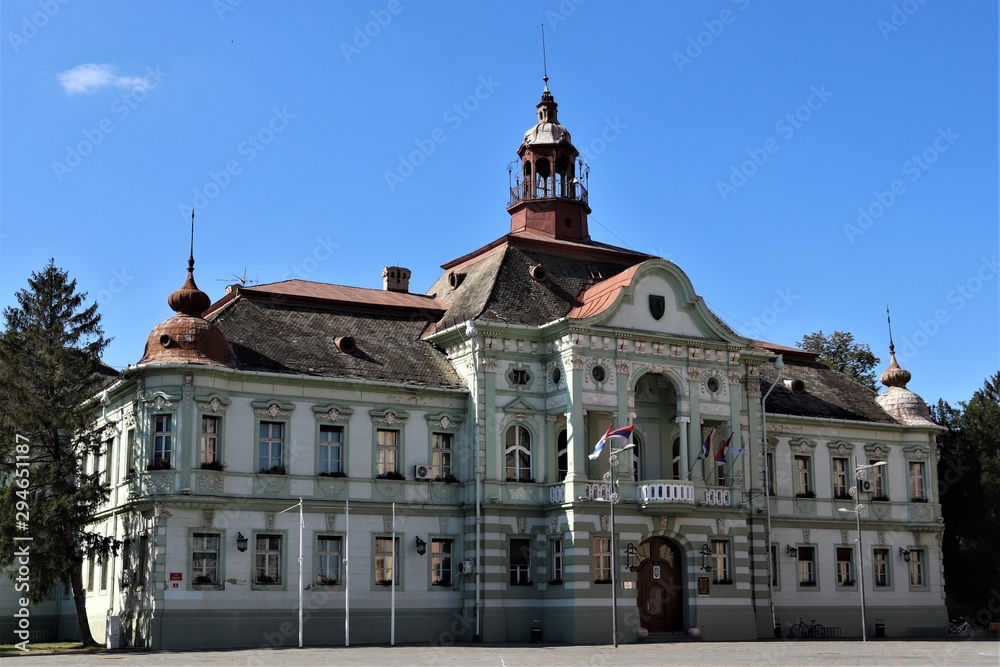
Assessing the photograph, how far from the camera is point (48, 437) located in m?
40.7

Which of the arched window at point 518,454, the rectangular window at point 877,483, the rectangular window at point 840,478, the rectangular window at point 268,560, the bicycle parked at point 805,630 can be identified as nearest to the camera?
the rectangular window at point 268,560

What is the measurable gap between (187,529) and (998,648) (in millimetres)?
25784

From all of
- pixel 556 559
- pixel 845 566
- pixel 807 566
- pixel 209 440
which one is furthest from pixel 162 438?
pixel 845 566

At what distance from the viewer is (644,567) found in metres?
44.1

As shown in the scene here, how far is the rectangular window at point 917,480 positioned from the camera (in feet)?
174

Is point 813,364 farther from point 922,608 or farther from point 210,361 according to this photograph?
point 210,361

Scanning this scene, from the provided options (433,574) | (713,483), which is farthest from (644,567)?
(433,574)

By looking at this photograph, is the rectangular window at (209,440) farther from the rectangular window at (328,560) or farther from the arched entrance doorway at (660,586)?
the arched entrance doorway at (660,586)

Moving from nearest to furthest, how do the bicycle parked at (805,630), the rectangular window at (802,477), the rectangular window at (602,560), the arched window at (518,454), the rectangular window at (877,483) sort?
the rectangular window at (602,560), the arched window at (518,454), the bicycle parked at (805,630), the rectangular window at (802,477), the rectangular window at (877,483)

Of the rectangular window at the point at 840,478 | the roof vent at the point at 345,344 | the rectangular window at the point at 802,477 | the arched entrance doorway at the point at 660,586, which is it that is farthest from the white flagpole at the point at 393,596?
the rectangular window at the point at 840,478

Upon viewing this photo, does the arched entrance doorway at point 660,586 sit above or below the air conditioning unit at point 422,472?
below

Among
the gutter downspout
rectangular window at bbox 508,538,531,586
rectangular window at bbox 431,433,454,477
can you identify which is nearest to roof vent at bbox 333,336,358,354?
rectangular window at bbox 431,433,454,477

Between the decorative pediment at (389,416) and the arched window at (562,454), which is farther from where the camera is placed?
the arched window at (562,454)

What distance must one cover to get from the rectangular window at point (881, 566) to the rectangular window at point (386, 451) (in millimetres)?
21331
